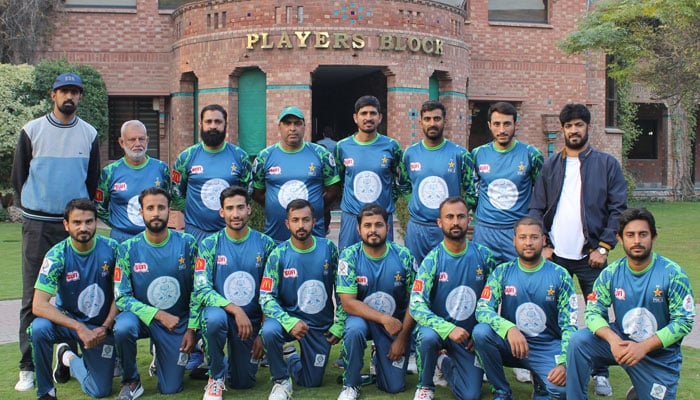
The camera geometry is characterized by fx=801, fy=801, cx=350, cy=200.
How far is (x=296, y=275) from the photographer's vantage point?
6.47 meters

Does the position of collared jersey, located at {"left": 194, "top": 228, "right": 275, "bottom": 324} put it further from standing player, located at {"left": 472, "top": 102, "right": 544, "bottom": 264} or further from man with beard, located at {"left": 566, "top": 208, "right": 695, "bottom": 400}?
man with beard, located at {"left": 566, "top": 208, "right": 695, "bottom": 400}

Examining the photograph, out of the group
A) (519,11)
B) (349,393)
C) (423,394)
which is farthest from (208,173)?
(519,11)

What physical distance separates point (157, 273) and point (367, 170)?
2111 mm

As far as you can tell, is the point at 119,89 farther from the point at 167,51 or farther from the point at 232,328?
the point at 232,328

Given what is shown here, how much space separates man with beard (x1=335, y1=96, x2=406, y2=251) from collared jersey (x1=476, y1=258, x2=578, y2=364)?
1415 mm

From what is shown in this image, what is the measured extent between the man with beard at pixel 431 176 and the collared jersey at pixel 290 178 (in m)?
0.81

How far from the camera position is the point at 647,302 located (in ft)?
18.3

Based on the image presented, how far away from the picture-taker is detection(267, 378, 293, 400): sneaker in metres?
6.05

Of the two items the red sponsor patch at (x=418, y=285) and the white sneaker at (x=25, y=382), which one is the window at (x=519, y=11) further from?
the white sneaker at (x=25, y=382)

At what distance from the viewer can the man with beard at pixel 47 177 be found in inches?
261

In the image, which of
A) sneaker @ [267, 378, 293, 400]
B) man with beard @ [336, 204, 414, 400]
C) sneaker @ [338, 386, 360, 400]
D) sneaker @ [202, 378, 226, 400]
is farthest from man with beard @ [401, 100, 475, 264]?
sneaker @ [202, 378, 226, 400]

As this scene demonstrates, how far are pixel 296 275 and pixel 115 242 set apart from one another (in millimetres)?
1522

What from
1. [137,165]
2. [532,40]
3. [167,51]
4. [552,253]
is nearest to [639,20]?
[532,40]

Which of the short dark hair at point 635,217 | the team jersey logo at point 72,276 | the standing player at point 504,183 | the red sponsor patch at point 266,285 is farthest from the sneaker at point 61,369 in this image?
the short dark hair at point 635,217
